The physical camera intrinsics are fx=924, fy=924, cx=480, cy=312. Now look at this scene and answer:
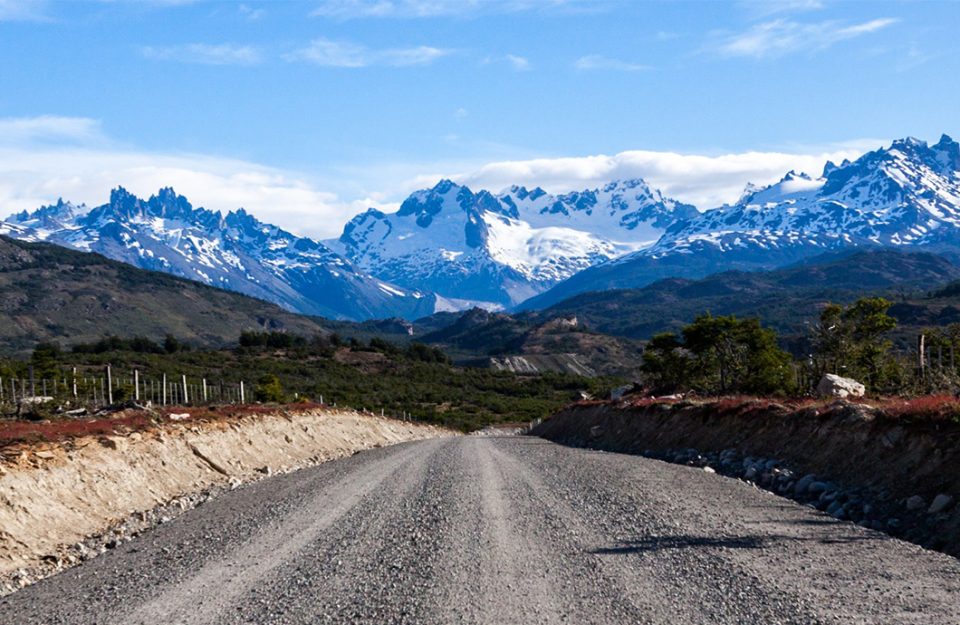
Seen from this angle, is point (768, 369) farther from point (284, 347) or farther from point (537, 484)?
point (284, 347)

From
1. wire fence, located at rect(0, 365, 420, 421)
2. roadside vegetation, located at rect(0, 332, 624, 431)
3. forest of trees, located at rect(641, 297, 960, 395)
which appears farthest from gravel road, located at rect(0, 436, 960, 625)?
roadside vegetation, located at rect(0, 332, 624, 431)

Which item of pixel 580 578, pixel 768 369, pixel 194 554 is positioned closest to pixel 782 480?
pixel 580 578

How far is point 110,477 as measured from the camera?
19094 millimetres

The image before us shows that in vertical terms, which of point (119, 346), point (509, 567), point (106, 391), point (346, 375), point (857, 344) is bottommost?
point (346, 375)

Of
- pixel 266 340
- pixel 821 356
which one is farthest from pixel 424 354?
pixel 821 356

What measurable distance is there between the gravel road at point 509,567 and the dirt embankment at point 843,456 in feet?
3.09

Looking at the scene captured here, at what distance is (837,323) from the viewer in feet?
152

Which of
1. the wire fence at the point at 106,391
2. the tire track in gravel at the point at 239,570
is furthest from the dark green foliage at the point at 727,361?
the tire track in gravel at the point at 239,570

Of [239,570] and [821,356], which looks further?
[821,356]

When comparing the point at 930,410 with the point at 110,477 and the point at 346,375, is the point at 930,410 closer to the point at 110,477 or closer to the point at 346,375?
the point at 110,477

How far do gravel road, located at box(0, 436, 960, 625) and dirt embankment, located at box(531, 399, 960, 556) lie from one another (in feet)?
3.09

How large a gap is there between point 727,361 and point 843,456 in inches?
1515

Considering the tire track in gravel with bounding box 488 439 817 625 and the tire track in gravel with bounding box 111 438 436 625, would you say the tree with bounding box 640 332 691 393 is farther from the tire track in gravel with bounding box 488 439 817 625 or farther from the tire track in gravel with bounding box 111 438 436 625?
the tire track in gravel with bounding box 111 438 436 625

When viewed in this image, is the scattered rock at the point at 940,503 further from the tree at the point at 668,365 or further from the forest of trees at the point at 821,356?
the tree at the point at 668,365
